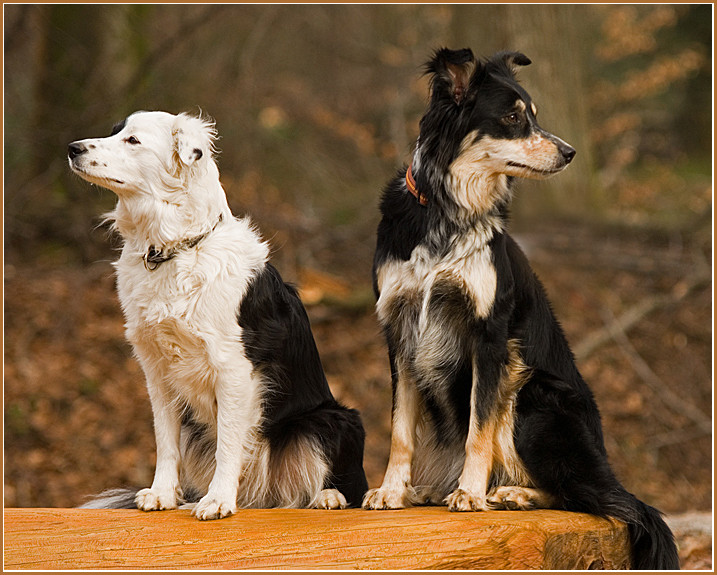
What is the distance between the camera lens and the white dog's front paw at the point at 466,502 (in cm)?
352

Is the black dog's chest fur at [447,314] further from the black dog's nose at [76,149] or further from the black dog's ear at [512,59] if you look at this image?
the black dog's nose at [76,149]

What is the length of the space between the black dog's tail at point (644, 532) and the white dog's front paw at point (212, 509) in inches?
69.5

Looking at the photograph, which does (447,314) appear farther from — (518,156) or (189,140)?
(189,140)

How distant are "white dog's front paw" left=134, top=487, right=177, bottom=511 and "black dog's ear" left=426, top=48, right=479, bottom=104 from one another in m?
2.36

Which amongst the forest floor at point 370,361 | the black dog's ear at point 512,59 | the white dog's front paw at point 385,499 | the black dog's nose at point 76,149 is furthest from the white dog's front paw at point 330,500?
the forest floor at point 370,361

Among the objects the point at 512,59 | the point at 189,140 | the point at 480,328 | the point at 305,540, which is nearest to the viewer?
the point at 305,540

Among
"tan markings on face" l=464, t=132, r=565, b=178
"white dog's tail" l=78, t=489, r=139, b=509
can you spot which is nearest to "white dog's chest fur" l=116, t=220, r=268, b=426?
"white dog's tail" l=78, t=489, r=139, b=509

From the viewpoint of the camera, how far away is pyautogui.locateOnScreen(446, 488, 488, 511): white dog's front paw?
139 inches

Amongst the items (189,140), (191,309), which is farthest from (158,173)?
(191,309)

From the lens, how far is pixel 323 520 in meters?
3.38

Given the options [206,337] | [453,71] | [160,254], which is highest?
[453,71]

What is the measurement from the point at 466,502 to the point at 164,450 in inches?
58.0

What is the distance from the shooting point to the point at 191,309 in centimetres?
348

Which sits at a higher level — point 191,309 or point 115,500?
point 191,309
